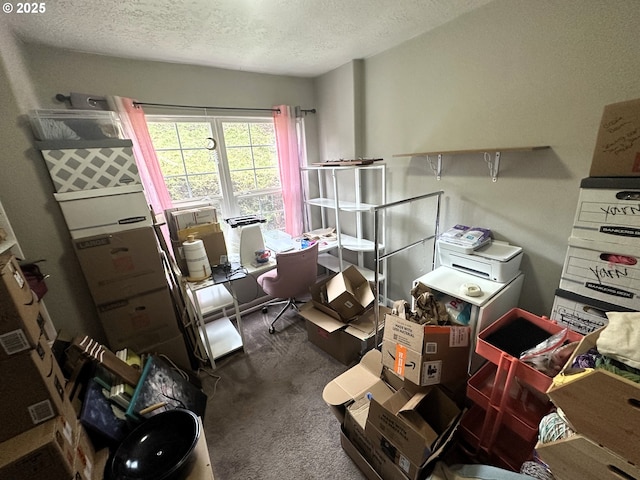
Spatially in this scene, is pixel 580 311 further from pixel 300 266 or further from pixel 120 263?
pixel 120 263

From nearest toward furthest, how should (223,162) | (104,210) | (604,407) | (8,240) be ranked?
(604,407) → (8,240) → (104,210) → (223,162)

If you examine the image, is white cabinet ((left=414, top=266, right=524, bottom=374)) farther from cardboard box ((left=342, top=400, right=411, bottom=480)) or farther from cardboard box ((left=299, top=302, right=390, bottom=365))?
cardboard box ((left=342, top=400, right=411, bottom=480))

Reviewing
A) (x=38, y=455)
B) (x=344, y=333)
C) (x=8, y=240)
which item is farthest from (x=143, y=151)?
(x=344, y=333)

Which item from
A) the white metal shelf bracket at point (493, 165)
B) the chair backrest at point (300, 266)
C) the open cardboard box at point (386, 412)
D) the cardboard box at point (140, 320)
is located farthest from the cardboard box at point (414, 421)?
the cardboard box at point (140, 320)

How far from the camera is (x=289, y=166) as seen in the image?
2902 mm

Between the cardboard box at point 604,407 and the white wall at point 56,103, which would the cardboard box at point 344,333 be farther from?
the white wall at point 56,103

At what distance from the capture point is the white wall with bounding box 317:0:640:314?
52.1 inches

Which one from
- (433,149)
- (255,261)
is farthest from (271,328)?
(433,149)

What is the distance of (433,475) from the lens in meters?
1.12

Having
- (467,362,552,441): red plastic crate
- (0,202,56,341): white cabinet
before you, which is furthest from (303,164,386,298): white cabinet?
(0,202,56,341): white cabinet

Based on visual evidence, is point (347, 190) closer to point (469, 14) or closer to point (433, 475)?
point (469, 14)

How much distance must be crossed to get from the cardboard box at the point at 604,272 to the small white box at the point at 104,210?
2453mm

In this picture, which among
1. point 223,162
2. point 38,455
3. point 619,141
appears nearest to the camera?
point 38,455

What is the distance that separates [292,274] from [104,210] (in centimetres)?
135
